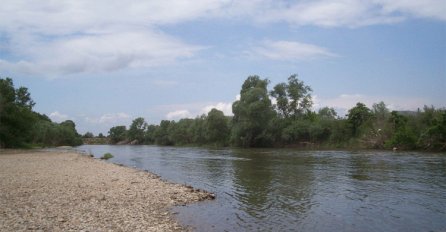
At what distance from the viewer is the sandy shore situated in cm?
1252

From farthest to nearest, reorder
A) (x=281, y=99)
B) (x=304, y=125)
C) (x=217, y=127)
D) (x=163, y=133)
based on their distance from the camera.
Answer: (x=163, y=133) < (x=217, y=127) < (x=281, y=99) < (x=304, y=125)

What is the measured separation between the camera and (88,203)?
16469 millimetres

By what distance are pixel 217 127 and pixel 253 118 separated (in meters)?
23.2

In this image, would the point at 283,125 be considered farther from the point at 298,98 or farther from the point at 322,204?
the point at 322,204

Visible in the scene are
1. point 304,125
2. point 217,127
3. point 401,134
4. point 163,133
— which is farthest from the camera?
point 163,133

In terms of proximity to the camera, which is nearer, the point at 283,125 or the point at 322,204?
the point at 322,204

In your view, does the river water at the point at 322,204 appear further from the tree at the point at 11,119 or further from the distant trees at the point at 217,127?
the distant trees at the point at 217,127

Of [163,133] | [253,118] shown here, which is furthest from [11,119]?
[163,133]

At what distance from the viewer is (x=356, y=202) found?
61.7ft

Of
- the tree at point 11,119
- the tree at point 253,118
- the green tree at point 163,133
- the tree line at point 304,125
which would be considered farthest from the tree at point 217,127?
the tree at point 11,119

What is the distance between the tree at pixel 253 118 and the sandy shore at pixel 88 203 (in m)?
73.2

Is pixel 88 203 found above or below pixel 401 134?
below

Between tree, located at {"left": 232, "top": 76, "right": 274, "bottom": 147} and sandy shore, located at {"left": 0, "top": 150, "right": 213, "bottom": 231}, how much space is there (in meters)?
73.2

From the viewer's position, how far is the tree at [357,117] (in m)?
86.8
